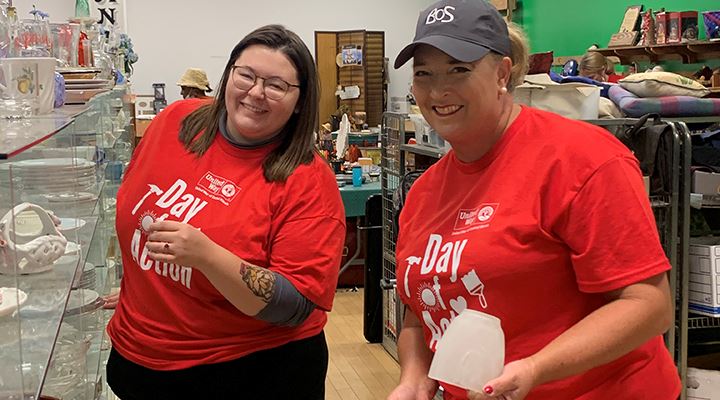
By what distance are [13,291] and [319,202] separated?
2.86 ft

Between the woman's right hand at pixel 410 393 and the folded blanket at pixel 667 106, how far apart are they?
2.24m

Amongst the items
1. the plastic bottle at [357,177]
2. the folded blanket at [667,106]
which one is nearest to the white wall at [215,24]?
the plastic bottle at [357,177]

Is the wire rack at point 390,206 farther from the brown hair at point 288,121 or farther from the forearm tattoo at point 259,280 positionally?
the forearm tattoo at point 259,280

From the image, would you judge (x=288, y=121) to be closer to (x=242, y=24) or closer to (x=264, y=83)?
(x=264, y=83)

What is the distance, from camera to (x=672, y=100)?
3.60 meters

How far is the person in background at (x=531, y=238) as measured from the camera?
142 cm

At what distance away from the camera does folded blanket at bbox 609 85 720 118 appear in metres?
3.56

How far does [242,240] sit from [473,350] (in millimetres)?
783

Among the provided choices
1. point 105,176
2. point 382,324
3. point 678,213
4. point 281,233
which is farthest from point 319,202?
point 382,324

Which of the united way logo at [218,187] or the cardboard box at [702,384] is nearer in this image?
the united way logo at [218,187]

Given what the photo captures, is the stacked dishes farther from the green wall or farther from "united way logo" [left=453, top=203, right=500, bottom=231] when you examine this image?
the green wall

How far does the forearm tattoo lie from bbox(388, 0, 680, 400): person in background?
40 centimetres

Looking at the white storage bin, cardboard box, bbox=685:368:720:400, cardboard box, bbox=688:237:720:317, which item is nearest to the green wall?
the white storage bin


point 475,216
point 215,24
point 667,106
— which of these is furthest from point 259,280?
point 215,24
